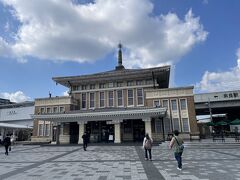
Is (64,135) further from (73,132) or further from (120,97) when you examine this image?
(120,97)

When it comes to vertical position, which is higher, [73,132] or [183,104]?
[183,104]

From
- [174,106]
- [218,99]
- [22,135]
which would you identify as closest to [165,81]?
[174,106]

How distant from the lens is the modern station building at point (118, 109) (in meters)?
25.4

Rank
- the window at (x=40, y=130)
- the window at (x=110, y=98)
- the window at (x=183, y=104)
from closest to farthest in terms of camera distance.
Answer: the window at (x=183, y=104) < the window at (x=110, y=98) < the window at (x=40, y=130)

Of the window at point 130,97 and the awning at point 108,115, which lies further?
the window at point 130,97

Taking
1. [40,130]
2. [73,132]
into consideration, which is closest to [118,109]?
[73,132]

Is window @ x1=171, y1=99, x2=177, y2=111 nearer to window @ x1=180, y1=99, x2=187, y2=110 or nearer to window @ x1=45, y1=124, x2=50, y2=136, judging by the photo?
window @ x1=180, y1=99, x2=187, y2=110

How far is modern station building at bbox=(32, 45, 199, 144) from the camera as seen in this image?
2542 cm

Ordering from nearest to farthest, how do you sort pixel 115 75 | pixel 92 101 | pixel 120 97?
1. pixel 115 75
2. pixel 120 97
3. pixel 92 101

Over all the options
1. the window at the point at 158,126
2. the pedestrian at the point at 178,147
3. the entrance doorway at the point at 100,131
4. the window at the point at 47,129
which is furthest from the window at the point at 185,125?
the window at the point at 47,129

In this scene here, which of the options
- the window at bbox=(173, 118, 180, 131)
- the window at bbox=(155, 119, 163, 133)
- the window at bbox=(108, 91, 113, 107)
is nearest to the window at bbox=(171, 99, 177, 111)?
the window at bbox=(173, 118, 180, 131)

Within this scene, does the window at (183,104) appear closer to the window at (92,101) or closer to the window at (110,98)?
the window at (110,98)

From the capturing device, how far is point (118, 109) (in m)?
25.1

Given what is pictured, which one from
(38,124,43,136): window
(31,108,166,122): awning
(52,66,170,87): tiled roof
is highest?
(52,66,170,87): tiled roof
